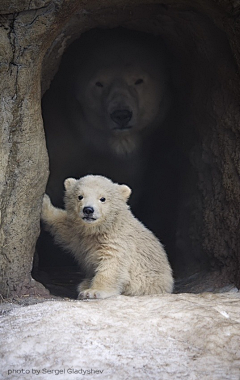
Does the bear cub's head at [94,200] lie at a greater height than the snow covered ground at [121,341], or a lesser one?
greater

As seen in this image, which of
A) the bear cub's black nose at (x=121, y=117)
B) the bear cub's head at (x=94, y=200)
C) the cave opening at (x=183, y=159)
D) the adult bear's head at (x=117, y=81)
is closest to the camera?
the bear cub's head at (x=94, y=200)

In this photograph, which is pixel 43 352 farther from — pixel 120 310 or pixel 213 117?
pixel 213 117

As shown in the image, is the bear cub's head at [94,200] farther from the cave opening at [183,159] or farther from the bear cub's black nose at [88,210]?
the cave opening at [183,159]

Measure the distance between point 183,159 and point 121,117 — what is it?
2.41 feet

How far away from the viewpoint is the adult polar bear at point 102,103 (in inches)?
195

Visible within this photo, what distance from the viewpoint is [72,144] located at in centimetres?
518

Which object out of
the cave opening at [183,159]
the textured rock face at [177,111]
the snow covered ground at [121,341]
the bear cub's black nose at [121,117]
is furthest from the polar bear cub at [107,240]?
the bear cub's black nose at [121,117]

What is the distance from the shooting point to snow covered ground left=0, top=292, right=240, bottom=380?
2000mm

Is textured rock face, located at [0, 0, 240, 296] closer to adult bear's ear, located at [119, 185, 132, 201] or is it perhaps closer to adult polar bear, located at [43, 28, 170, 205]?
adult polar bear, located at [43, 28, 170, 205]

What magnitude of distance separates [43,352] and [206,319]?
2.58ft

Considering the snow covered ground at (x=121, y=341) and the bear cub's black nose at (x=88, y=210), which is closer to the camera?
the snow covered ground at (x=121, y=341)

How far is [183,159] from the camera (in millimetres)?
4941

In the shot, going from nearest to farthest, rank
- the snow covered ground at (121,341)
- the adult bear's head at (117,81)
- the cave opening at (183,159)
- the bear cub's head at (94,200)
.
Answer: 1. the snow covered ground at (121,341)
2. the bear cub's head at (94,200)
3. the cave opening at (183,159)
4. the adult bear's head at (117,81)

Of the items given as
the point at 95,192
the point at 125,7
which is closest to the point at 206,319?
the point at 95,192
